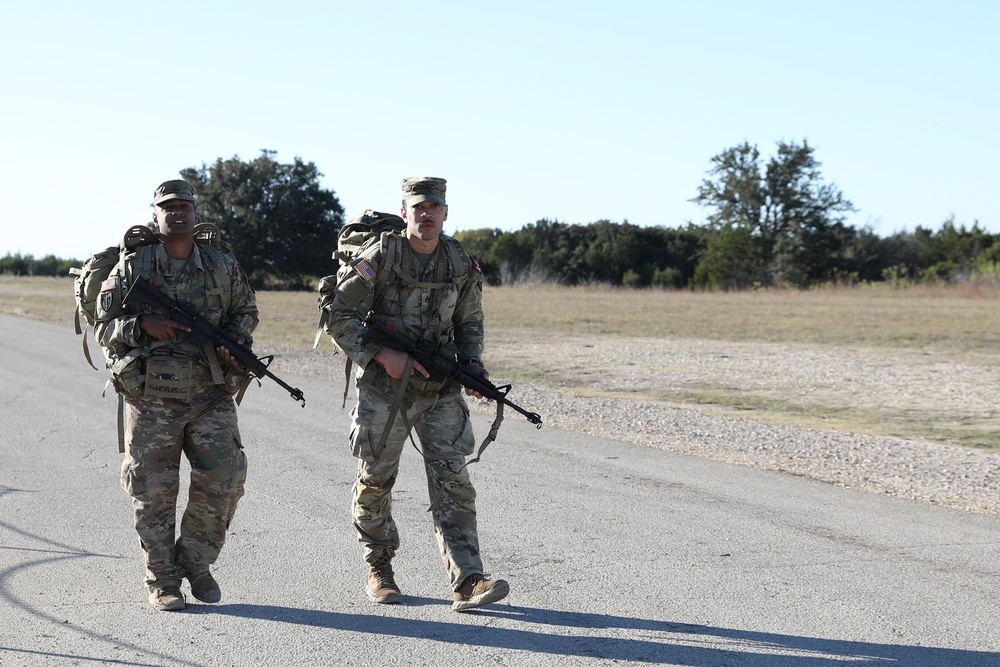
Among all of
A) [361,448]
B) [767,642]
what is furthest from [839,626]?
[361,448]

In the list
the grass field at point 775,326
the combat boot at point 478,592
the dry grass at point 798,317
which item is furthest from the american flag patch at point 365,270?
the dry grass at point 798,317

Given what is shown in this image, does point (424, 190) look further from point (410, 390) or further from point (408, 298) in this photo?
point (410, 390)

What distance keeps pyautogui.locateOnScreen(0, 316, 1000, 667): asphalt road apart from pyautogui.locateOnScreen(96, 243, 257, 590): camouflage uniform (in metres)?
0.34

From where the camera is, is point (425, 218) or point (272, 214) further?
point (272, 214)

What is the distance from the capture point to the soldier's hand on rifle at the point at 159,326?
4887 millimetres

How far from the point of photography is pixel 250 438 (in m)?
Answer: 9.59

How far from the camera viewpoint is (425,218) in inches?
192

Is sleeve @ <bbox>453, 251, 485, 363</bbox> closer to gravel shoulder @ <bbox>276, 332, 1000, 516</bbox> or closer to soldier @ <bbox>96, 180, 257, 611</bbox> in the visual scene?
soldier @ <bbox>96, 180, 257, 611</bbox>

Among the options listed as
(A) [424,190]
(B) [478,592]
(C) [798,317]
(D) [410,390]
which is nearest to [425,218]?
(A) [424,190]

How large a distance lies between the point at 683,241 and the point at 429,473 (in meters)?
71.3

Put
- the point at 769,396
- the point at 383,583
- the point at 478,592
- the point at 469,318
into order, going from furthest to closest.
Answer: the point at 769,396
the point at 469,318
the point at 383,583
the point at 478,592

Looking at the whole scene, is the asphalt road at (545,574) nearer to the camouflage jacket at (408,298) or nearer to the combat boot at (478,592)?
the combat boot at (478,592)

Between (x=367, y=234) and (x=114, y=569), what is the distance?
2.15 meters

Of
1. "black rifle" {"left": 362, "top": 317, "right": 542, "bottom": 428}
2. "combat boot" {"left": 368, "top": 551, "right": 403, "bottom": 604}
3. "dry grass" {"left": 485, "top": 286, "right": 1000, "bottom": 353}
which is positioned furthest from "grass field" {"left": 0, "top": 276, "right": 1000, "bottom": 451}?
"combat boot" {"left": 368, "top": 551, "right": 403, "bottom": 604}
